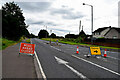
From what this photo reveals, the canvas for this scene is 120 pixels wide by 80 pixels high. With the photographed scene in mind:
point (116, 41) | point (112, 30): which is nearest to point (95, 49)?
point (116, 41)

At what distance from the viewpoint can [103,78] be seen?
5086 mm

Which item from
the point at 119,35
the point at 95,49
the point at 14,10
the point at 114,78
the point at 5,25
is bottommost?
the point at 114,78

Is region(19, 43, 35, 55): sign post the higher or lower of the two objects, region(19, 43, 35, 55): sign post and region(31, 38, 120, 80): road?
the higher

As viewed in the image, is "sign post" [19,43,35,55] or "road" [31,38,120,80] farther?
"sign post" [19,43,35,55]

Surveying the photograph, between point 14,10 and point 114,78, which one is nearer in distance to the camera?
point 114,78

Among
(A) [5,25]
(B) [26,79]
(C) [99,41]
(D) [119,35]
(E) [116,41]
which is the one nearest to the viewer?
(B) [26,79]

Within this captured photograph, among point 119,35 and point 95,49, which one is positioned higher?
point 119,35

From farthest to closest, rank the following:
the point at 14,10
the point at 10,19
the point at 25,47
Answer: the point at 14,10 < the point at 10,19 < the point at 25,47

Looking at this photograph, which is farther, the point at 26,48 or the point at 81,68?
the point at 26,48

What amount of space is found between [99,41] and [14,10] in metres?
37.8

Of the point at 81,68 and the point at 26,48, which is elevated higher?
the point at 26,48

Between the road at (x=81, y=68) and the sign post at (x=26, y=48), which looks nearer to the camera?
the road at (x=81, y=68)

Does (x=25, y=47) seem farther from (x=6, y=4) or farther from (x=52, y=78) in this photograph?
(x=6, y=4)

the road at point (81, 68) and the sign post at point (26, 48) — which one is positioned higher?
the sign post at point (26, 48)
